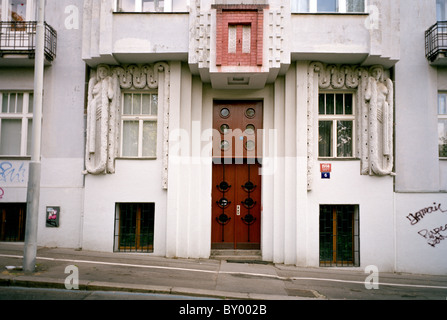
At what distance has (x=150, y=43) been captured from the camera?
10.2 m

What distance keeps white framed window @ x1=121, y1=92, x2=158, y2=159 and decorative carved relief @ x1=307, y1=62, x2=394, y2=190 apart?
4608 millimetres

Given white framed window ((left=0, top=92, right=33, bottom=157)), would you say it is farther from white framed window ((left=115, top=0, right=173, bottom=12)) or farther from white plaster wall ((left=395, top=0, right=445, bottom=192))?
white plaster wall ((left=395, top=0, right=445, bottom=192))

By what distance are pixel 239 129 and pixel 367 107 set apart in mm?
3765

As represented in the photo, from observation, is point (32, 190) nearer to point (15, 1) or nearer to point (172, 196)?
point (172, 196)

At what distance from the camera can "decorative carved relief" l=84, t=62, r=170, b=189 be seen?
10.6 metres

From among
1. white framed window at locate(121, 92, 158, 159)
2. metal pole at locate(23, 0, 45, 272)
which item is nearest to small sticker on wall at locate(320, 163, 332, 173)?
→ white framed window at locate(121, 92, 158, 159)

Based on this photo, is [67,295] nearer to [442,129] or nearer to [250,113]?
[250,113]

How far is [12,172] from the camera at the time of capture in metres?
10.9

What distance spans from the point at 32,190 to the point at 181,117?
4.48m

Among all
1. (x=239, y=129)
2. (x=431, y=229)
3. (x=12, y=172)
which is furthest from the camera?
(x=239, y=129)

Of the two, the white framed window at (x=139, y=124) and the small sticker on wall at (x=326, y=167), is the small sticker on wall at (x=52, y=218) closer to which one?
the white framed window at (x=139, y=124)

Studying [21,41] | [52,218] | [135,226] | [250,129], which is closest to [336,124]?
[250,129]
